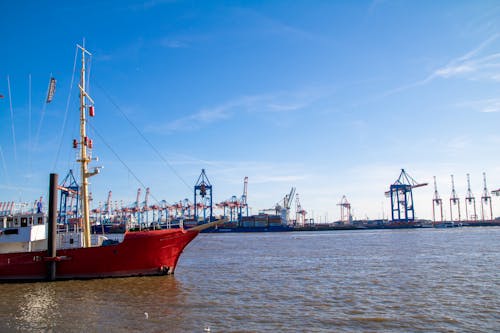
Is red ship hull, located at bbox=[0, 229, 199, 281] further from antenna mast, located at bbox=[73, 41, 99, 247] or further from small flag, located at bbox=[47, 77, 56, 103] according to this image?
small flag, located at bbox=[47, 77, 56, 103]

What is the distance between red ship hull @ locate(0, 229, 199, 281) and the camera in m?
24.0

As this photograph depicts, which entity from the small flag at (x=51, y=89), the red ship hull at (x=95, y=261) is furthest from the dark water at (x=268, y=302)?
the small flag at (x=51, y=89)

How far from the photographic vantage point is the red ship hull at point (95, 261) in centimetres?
2403

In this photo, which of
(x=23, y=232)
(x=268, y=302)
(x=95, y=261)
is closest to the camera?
(x=268, y=302)

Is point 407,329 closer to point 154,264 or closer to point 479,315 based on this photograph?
point 479,315

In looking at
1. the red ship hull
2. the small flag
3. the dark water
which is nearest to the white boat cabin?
the red ship hull

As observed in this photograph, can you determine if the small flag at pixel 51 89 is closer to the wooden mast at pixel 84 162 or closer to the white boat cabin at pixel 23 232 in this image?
the wooden mast at pixel 84 162

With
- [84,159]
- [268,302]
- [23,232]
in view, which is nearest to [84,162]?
[84,159]

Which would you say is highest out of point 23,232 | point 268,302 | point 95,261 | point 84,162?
point 84,162

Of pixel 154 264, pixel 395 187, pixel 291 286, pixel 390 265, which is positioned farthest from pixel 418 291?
pixel 395 187

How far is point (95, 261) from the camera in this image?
2422cm

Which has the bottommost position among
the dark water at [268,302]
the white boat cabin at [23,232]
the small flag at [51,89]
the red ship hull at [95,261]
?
the dark water at [268,302]

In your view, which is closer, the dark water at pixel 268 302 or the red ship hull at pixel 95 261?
the dark water at pixel 268 302

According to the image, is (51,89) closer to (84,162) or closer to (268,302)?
(84,162)
